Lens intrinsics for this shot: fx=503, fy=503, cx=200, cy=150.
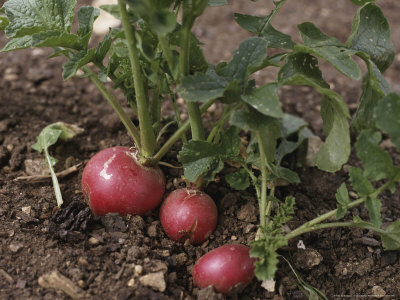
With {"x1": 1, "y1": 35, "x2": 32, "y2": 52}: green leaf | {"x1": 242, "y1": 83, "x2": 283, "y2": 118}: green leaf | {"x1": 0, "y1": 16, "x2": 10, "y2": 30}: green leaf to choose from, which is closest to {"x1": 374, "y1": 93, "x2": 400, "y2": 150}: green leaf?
{"x1": 242, "y1": 83, "x2": 283, "y2": 118}: green leaf

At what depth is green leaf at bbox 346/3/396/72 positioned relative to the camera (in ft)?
5.39

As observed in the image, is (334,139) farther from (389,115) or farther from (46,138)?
(46,138)

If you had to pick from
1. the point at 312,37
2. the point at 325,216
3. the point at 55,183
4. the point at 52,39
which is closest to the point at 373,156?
the point at 325,216

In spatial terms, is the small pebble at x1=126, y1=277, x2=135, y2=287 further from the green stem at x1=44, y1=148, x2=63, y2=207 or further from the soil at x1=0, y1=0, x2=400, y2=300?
the green stem at x1=44, y1=148, x2=63, y2=207

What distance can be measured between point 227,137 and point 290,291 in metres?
0.51

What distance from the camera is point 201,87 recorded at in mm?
1351

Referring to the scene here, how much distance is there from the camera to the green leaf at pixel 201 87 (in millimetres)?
1323

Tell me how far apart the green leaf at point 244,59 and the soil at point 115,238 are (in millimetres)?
503

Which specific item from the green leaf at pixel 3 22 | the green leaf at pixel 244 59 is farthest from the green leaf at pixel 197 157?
the green leaf at pixel 3 22

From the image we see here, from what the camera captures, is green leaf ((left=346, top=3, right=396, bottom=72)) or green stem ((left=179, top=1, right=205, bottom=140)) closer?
green stem ((left=179, top=1, right=205, bottom=140))

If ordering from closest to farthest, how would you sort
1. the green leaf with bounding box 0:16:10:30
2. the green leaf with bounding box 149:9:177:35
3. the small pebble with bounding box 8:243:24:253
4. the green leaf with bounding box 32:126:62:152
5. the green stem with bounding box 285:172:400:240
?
the green leaf with bounding box 149:9:177:35
the green stem with bounding box 285:172:400:240
the small pebble with bounding box 8:243:24:253
the green leaf with bounding box 0:16:10:30
the green leaf with bounding box 32:126:62:152

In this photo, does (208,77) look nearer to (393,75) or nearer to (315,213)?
(315,213)

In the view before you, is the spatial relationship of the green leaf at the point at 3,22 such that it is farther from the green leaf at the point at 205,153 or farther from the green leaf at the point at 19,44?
the green leaf at the point at 205,153

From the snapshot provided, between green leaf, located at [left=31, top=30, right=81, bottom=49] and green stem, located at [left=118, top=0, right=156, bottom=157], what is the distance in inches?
7.9
